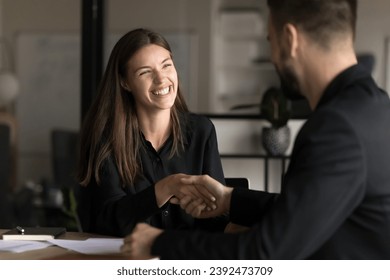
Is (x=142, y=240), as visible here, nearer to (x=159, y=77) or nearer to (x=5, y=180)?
(x=159, y=77)

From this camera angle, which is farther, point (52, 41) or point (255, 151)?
point (52, 41)

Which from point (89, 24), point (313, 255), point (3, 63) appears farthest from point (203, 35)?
point (313, 255)

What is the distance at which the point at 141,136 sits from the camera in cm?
195

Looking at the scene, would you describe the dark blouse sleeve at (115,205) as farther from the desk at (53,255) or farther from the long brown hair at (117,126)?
the desk at (53,255)

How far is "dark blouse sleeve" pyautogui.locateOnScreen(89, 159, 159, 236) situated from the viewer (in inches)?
67.7

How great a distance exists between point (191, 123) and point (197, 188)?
0.37m

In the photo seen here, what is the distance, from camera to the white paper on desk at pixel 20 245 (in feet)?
5.13

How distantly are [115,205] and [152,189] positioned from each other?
14cm

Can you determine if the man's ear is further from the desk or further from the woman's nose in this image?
the woman's nose

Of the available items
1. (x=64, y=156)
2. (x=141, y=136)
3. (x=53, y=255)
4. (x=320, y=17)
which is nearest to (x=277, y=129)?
(x=64, y=156)

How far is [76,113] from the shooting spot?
4242mm

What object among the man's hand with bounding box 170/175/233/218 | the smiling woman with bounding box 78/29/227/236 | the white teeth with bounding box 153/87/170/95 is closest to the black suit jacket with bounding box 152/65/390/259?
the man's hand with bounding box 170/175/233/218

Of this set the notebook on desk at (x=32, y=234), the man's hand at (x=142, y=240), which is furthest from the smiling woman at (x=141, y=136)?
the man's hand at (x=142, y=240)
